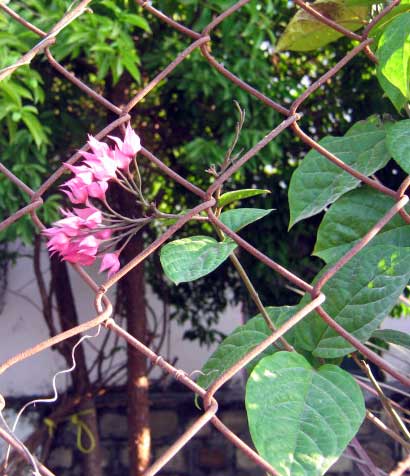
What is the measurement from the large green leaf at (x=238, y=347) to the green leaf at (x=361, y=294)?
0.18 feet

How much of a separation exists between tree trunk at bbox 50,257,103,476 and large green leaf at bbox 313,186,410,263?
2222 mm

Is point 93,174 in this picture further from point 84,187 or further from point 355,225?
point 355,225

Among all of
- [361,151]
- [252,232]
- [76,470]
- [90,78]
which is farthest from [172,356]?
[361,151]

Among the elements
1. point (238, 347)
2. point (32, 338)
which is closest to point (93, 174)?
point (238, 347)

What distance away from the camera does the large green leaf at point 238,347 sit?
704 mm

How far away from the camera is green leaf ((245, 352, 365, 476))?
55 centimetres

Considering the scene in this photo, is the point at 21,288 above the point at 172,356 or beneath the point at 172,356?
above

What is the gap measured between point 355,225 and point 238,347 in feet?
0.56

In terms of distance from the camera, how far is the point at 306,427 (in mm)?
571

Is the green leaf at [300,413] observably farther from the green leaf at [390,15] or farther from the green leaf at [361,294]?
the green leaf at [390,15]

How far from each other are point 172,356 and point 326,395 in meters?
2.58

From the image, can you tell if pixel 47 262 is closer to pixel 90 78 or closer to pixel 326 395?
pixel 90 78

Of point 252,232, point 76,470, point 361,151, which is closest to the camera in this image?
point 361,151

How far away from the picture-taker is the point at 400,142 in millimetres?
703
